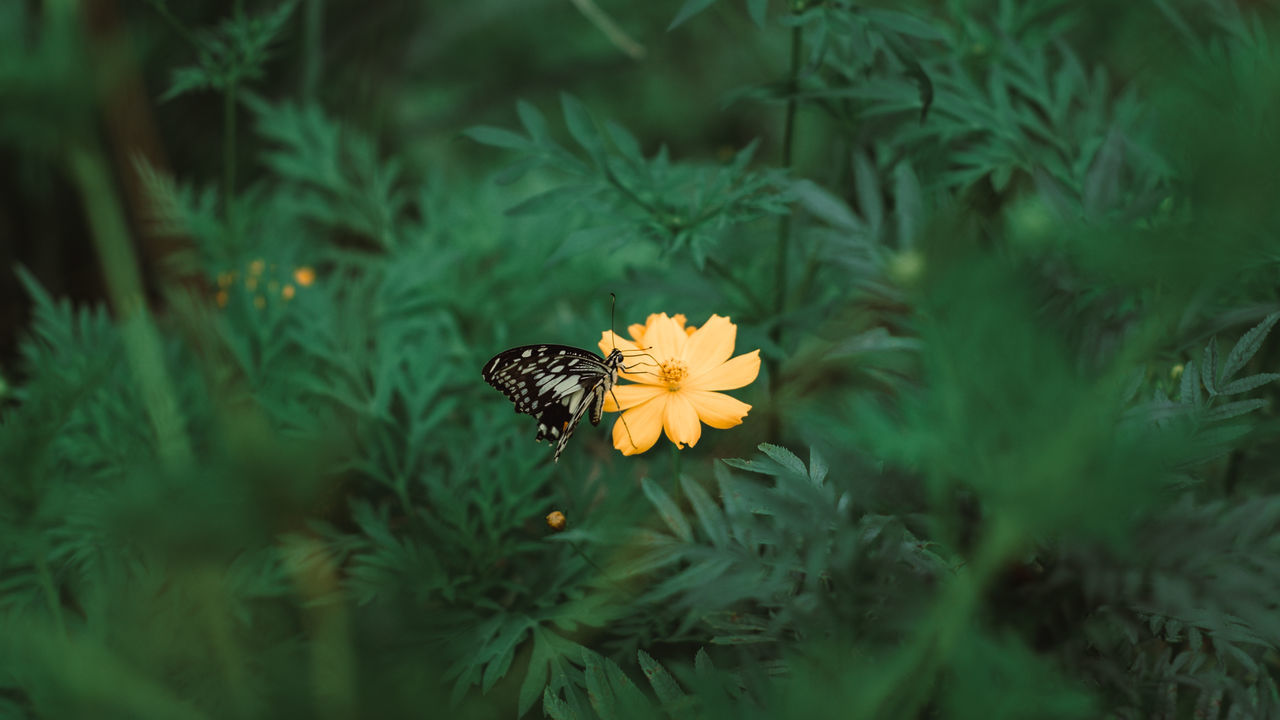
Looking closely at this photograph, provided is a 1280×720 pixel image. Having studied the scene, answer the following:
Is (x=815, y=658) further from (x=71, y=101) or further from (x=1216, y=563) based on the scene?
(x=71, y=101)

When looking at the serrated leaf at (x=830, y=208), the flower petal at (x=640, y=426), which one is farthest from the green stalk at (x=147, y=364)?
the serrated leaf at (x=830, y=208)

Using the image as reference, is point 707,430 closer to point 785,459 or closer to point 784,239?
point 784,239

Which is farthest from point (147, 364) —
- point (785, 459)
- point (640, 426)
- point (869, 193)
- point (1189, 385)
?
point (1189, 385)

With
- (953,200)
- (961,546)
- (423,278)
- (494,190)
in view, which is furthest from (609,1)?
(961,546)

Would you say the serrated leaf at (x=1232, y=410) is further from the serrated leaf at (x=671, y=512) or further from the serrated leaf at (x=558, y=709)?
the serrated leaf at (x=558, y=709)

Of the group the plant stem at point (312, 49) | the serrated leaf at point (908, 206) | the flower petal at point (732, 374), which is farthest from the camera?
the plant stem at point (312, 49)

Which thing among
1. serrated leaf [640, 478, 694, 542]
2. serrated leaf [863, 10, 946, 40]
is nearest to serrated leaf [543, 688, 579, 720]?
serrated leaf [640, 478, 694, 542]
